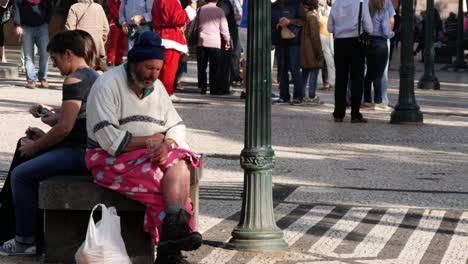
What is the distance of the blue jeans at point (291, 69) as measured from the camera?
19.7m

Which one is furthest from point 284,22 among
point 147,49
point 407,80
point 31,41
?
point 147,49

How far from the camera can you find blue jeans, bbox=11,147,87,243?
322 inches

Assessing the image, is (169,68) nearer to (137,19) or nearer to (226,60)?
(137,19)

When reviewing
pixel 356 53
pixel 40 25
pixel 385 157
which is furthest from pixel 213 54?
pixel 385 157

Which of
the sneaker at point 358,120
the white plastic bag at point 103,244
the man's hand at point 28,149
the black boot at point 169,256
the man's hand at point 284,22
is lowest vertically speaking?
the sneaker at point 358,120

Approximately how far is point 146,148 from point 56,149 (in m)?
0.75

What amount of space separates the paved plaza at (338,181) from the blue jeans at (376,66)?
38 cm

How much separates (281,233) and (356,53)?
8.92m

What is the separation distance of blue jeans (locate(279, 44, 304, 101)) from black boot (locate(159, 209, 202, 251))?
40.0ft

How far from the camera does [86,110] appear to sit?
8.02 m

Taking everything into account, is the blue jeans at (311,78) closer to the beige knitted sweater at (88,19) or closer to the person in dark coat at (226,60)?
the person in dark coat at (226,60)

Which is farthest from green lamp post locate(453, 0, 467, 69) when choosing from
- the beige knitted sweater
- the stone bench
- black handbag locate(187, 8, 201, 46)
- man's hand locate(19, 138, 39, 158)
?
the stone bench

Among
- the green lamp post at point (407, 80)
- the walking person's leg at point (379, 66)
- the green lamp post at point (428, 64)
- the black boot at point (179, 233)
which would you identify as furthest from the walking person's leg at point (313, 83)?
the black boot at point (179, 233)

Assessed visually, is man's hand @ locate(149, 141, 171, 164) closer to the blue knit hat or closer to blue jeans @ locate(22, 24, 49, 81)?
the blue knit hat
